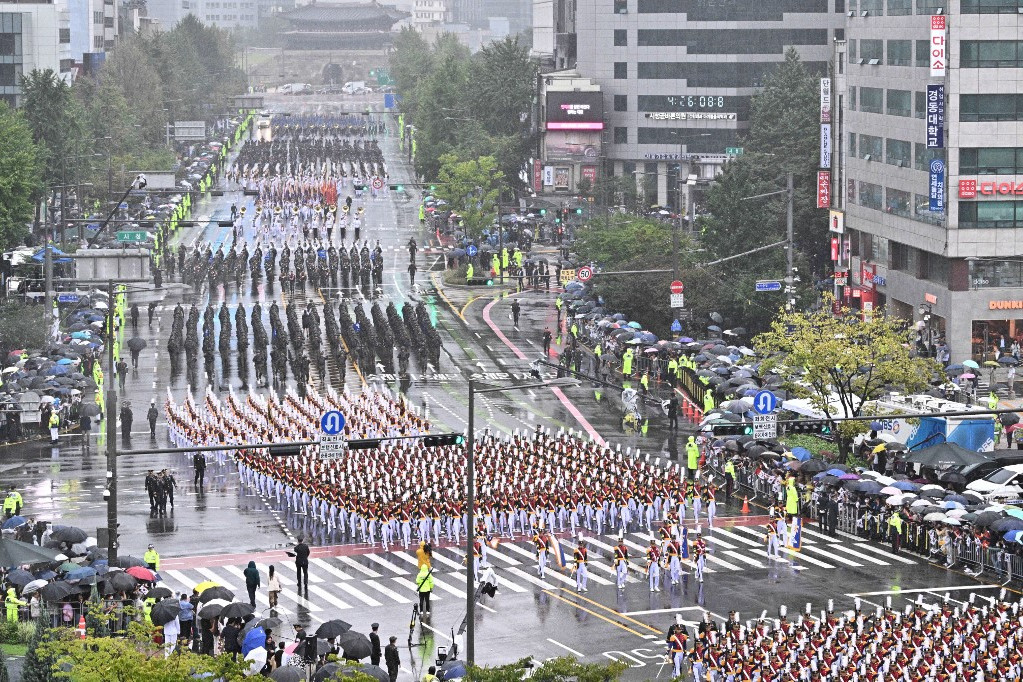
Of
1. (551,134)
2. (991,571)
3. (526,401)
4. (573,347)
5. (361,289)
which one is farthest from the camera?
(551,134)

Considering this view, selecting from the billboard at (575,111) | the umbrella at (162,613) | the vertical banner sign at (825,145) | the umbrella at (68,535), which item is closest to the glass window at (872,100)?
the vertical banner sign at (825,145)

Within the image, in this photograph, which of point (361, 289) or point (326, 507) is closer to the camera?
point (326, 507)

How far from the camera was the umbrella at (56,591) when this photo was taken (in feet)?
155

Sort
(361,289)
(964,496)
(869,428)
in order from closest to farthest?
(964,496) → (869,428) → (361,289)

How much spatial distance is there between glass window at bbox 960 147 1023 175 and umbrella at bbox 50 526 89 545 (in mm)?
48766

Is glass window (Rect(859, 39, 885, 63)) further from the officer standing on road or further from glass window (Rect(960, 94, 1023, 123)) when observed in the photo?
the officer standing on road

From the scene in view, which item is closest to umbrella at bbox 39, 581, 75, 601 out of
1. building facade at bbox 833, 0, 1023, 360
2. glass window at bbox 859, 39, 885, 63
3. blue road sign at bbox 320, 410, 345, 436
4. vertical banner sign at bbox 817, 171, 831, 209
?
blue road sign at bbox 320, 410, 345, 436

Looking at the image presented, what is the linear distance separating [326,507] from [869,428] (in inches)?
819

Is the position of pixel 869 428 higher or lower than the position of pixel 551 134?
lower

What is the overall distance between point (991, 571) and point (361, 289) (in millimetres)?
63490

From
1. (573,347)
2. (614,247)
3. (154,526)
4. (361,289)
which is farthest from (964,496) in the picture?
(361,289)

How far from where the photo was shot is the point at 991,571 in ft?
178

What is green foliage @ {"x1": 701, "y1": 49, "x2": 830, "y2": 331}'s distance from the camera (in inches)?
3757

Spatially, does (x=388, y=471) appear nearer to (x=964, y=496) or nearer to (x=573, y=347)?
(x=964, y=496)
